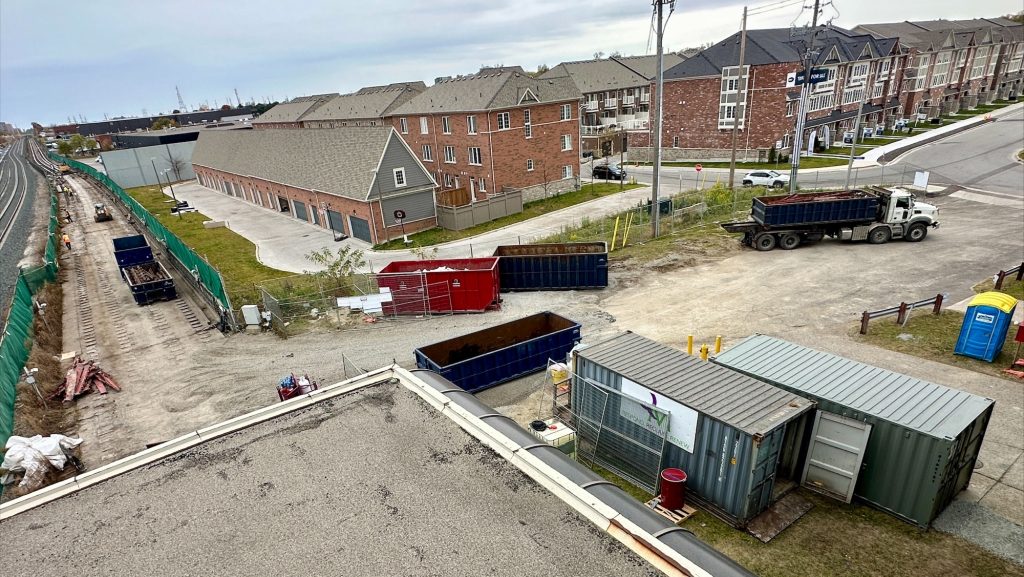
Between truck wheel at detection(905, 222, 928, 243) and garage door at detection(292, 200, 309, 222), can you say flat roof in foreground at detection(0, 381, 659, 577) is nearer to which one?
truck wheel at detection(905, 222, 928, 243)

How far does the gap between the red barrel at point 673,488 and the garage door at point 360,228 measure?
29303 millimetres

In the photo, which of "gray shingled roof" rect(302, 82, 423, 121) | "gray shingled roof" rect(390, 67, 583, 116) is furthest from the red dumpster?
"gray shingled roof" rect(302, 82, 423, 121)

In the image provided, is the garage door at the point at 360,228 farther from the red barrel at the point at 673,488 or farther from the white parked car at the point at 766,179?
the white parked car at the point at 766,179

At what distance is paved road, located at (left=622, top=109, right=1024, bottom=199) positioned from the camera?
38281 mm

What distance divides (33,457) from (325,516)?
38.7 feet

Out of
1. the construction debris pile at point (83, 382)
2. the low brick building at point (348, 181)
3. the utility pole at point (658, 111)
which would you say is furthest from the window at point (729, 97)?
the construction debris pile at point (83, 382)

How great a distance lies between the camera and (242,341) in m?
20.8

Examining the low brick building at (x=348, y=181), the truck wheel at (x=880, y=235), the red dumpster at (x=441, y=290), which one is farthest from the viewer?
the low brick building at (x=348, y=181)

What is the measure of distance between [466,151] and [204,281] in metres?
23.9

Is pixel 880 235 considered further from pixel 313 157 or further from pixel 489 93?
pixel 313 157

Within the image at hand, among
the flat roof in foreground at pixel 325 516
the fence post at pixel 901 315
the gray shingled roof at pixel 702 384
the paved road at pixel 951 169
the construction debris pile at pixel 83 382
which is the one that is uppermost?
the flat roof in foreground at pixel 325 516

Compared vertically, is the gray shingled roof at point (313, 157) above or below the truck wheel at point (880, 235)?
above

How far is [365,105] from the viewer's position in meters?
57.2

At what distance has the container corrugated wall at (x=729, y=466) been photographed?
30.0 feet
